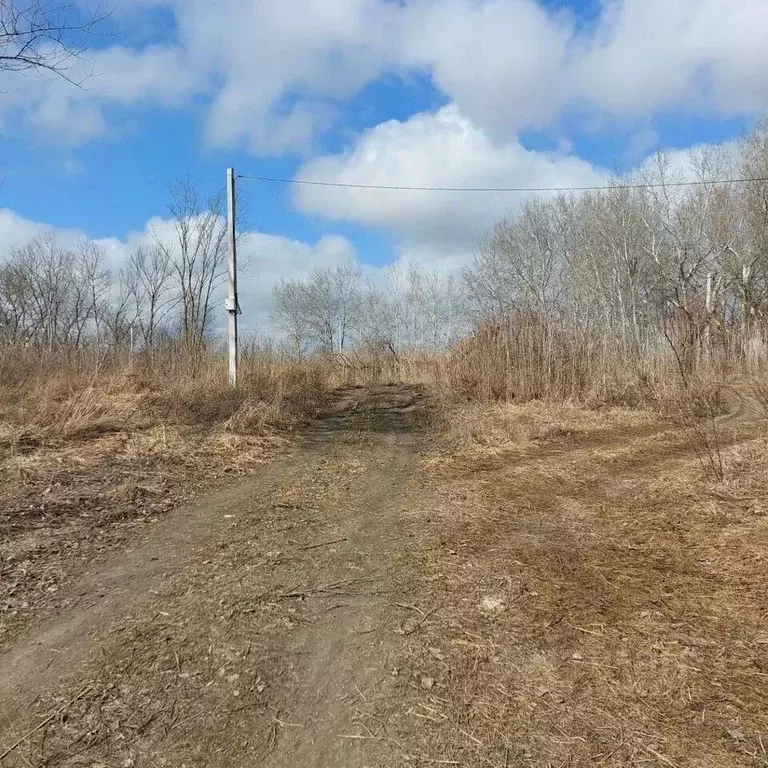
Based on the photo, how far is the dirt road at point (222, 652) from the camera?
2.15 m

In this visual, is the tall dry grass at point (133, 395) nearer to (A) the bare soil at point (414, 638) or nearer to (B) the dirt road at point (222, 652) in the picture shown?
(A) the bare soil at point (414, 638)

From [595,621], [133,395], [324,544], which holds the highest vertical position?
[133,395]

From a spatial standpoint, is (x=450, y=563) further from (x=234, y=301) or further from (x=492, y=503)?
(x=234, y=301)

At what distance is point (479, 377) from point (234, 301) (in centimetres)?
627

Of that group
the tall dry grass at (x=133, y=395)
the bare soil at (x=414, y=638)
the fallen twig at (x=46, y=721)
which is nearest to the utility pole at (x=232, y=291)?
the tall dry grass at (x=133, y=395)

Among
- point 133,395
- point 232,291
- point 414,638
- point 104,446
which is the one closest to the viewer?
point 414,638

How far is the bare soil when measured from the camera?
215 cm

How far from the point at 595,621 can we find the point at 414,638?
1.04 meters

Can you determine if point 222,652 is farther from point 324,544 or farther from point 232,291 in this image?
point 232,291

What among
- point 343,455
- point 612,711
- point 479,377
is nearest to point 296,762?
point 612,711

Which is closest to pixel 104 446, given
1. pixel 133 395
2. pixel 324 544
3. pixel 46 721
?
pixel 133 395

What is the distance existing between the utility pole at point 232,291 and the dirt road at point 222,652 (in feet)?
24.7

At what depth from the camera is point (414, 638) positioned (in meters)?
2.93

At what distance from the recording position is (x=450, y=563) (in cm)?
396
